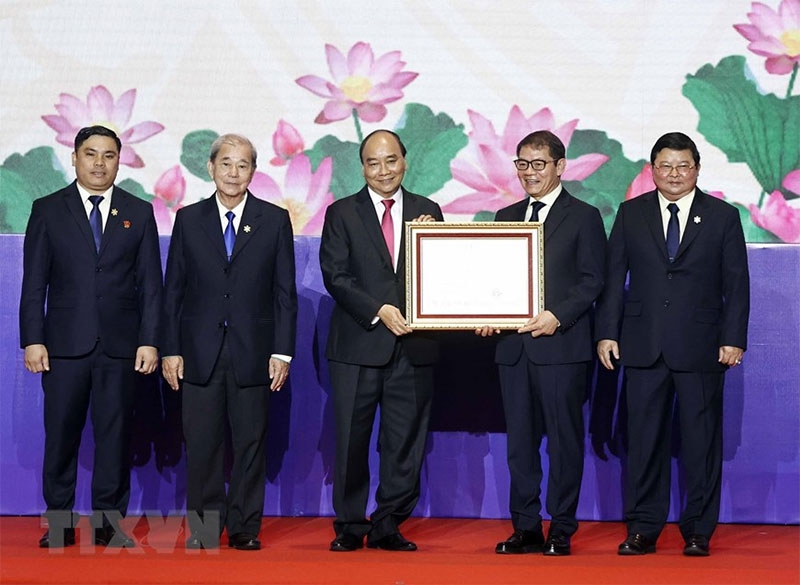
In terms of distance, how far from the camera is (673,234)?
4.30 metres

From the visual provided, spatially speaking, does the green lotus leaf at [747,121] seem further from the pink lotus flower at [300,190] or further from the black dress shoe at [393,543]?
the black dress shoe at [393,543]

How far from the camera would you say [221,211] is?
4367 millimetres

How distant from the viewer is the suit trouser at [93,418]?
4.30 meters

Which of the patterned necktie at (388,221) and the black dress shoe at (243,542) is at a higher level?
the patterned necktie at (388,221)

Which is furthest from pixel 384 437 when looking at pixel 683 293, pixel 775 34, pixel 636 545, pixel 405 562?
pixel 775 34

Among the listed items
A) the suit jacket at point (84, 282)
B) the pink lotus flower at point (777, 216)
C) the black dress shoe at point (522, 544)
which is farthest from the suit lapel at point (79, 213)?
the pink lotus flower at point (777, 216)

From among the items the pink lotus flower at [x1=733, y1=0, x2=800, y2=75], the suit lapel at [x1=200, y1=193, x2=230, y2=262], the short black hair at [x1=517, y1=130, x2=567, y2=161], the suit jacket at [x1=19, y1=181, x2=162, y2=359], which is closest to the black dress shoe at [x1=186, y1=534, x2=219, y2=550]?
the suit jacket at [x1=19, y1=181, x2=162, y2=359]

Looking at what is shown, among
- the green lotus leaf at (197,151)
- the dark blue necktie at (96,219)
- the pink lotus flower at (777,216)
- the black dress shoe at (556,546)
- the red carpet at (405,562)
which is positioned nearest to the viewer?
the red carpet at (405,562)

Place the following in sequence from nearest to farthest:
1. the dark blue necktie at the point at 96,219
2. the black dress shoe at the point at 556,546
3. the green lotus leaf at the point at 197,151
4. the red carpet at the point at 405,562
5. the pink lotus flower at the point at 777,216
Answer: the red carpet at the point at 405,562 < the black dress shoe at the point at 556,546 < the dark blue necktie at the point at 96,219 < the pink lotus flower at the point at 777,216 < the green lotus leaf at the point at 197,151

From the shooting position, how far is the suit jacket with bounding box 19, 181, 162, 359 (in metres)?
4.29

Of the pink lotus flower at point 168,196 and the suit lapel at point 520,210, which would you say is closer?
the suit lapel at point 520,210

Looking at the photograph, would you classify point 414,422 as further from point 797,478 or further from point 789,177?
point 789,177

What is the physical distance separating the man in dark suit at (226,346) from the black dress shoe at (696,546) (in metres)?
1.56

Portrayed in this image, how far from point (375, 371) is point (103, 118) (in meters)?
2.02
